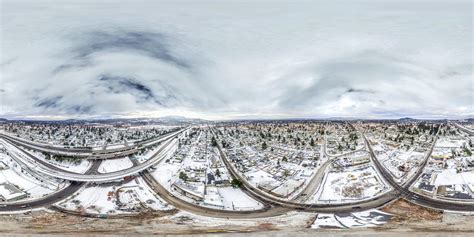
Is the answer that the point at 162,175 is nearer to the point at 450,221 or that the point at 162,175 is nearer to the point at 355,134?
the point at 450,221

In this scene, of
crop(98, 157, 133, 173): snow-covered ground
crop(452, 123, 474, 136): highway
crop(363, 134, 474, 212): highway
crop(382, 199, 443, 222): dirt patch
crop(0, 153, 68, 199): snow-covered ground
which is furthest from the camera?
crop(452, 123, 474, 136): highway

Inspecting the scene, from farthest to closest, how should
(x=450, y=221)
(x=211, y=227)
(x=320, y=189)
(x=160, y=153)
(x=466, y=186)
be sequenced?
(x=160, y=153) < (x=466, y=186) < (x=320, y=189) < (x=450, y=221) < (x=211, y=227)

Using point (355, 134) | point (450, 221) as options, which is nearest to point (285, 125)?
point (355, 134)

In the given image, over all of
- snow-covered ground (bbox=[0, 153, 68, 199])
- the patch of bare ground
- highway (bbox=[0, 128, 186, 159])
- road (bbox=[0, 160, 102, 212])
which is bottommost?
the patch of bare ground

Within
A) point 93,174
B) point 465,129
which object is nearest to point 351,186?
point 93,174

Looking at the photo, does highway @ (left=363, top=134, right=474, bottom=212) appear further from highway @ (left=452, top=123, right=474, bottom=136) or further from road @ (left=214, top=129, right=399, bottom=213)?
highway @ (left=452, top=123, right=474, bottom=136)

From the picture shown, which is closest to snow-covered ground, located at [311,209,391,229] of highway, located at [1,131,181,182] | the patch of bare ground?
the patch of bare ground
